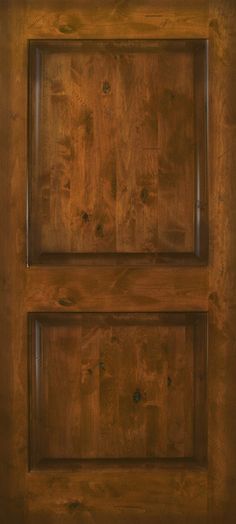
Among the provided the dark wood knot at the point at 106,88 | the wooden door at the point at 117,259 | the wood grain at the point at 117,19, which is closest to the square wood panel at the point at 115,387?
the wooden door at the point at 117,259

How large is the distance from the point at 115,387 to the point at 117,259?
361 mm

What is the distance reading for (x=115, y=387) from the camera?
1904 mm

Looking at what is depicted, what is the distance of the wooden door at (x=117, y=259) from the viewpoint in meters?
1.88

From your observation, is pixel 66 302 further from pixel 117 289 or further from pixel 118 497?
pixel 118 497

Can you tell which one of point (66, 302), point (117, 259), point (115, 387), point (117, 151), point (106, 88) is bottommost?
point (115, 387)

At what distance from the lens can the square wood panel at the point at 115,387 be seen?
1.89 meters

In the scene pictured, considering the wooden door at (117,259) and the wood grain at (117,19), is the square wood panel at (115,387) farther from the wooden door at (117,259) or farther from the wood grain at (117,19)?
the wood grain at (117,19)

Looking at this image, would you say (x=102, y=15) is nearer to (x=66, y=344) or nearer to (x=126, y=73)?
(x=126, y=73)

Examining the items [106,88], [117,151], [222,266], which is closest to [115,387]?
[222,266]

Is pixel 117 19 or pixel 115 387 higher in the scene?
pixel 117 19

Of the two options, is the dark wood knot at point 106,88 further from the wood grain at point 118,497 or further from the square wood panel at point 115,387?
the wood grain at point 118,497

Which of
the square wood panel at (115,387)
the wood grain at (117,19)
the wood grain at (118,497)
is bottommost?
the wood grain at (118,497)

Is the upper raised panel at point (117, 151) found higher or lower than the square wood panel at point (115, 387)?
higher

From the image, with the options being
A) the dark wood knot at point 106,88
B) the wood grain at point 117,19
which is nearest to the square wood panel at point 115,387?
the dark wood knot at point 106,88
